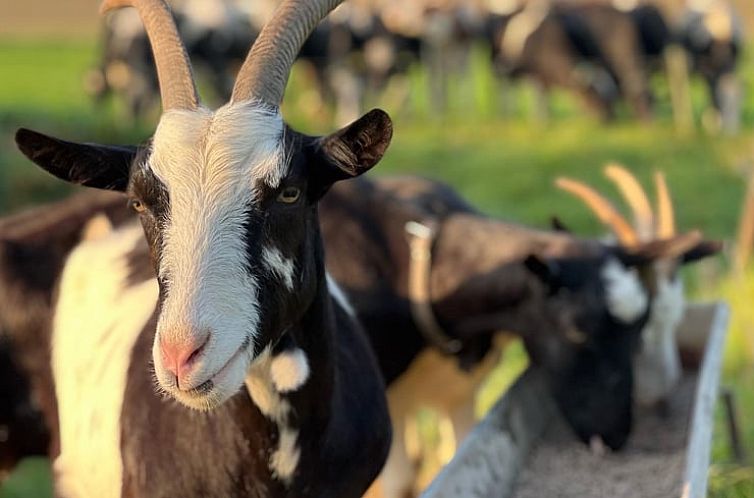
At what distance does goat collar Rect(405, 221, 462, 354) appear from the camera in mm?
5949

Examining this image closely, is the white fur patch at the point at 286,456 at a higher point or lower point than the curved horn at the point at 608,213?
higher

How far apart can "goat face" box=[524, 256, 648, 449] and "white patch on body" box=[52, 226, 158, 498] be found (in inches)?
71.5

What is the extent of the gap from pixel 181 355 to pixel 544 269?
9.31 feet

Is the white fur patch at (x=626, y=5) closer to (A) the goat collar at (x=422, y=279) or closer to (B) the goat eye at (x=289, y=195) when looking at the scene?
(A) the goat collar at (x=422, y=279)

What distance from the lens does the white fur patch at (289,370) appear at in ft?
12.3

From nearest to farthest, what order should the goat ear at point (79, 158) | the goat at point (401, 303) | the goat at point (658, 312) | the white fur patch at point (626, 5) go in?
the goat ear at point (79, 158)
the goat at point (401, 303)
the goat at point (658, 312)
the white fur patch at point (626, 5)

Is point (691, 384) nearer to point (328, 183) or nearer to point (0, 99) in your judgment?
point (328, 183)

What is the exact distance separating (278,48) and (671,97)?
19.8m

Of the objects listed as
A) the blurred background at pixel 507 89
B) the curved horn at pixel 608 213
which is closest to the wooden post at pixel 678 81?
the blurred background at pixel 507 89

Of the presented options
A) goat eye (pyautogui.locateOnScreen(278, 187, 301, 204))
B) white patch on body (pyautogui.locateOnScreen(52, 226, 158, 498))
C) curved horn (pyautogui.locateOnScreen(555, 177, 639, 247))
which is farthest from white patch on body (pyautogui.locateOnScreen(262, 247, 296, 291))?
curved horn (pyautogui.locateOnScreen(555, 177, 639, 247))

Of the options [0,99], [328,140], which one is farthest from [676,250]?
[0,99]


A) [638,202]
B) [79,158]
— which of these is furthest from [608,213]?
[79,158]

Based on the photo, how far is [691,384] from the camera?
7016 mm

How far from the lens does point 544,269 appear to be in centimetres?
572
